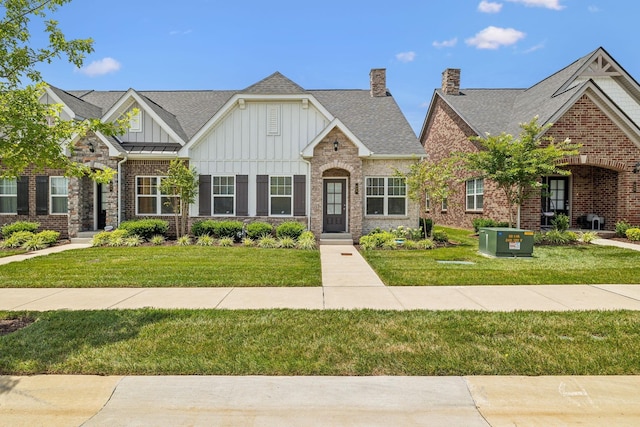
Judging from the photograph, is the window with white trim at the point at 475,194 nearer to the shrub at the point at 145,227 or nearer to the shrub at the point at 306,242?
the shrub at the point at 306,242

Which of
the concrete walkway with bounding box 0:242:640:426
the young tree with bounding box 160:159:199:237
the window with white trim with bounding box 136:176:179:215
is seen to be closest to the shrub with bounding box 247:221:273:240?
the young tree with bounding box 160:159:199:237

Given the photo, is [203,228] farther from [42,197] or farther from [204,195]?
[42,197]

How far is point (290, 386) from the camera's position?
145 inches

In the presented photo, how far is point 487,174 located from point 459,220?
25.2 ft

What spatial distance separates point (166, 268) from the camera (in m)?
9.47

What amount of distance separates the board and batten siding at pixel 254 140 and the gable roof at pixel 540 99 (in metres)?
9.23

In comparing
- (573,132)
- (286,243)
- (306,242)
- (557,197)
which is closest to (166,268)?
(286,243)

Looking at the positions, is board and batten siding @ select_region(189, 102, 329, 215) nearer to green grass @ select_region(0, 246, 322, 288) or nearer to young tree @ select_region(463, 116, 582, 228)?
green grass @ select_region(0, 246, 322, 288)

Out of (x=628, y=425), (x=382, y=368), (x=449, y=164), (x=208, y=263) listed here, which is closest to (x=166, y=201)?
(x=208, y=263)

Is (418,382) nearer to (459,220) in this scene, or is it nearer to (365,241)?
(365,241)

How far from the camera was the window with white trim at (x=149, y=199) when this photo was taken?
16094mm

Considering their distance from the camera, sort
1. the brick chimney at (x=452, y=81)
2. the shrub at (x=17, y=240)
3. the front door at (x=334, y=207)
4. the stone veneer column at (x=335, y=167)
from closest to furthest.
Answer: the shrub at (x=17, y=240) < the stone veneer column at (x=335, y=167) < the front door at (x=334, y=207) < the brick chimney at (x=452, y=81)

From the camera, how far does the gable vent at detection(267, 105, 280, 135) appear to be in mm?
16000

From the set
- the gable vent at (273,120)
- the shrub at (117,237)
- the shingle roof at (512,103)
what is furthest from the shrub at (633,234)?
the shrub at (117,237)
